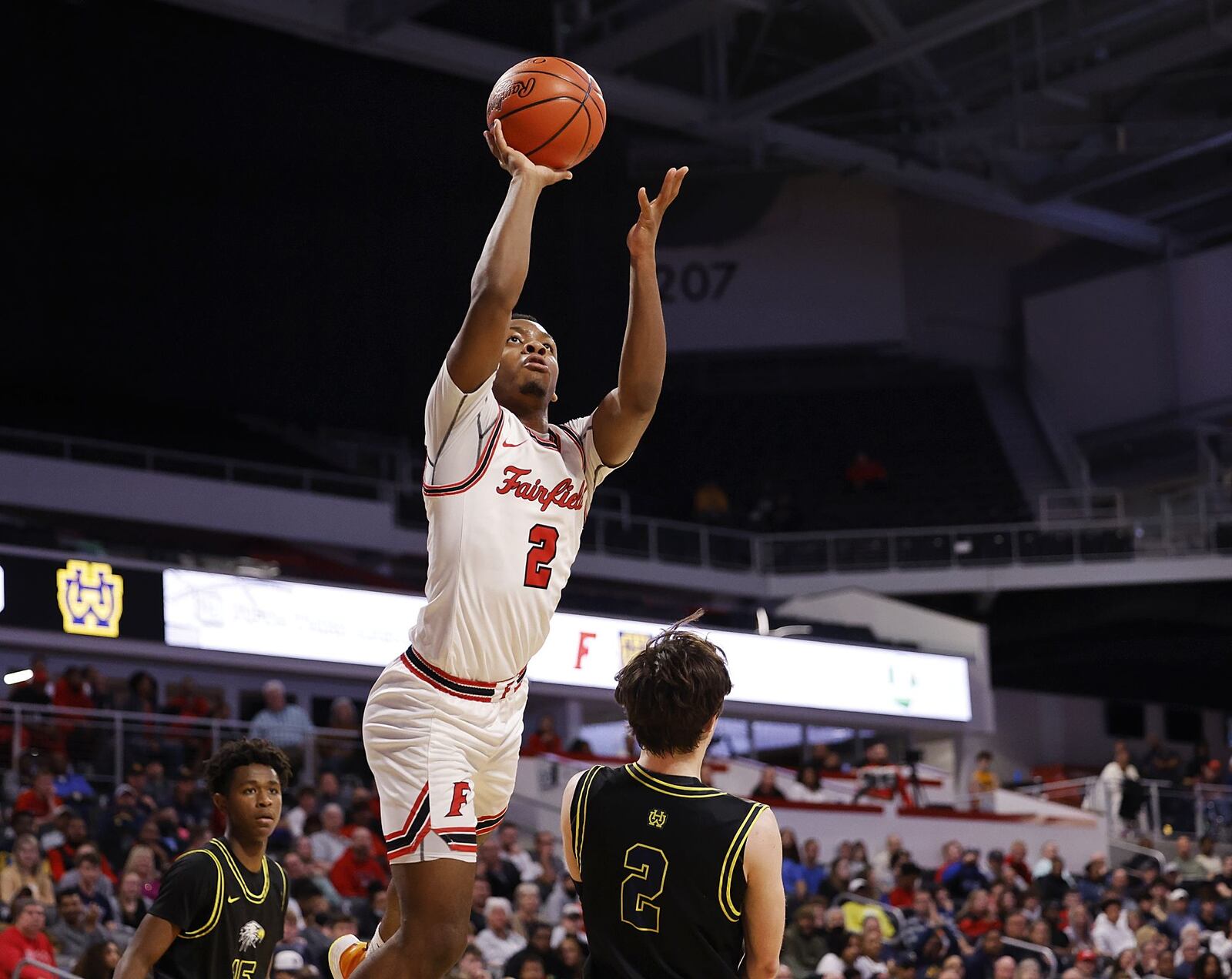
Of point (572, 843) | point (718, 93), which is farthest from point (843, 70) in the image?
point (572, 843)

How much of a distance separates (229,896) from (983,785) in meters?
21.0

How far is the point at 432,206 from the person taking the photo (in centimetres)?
2317

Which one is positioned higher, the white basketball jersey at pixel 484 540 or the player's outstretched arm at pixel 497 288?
the player's outstretched arm at pixel 497 288

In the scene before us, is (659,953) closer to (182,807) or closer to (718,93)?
(182,807)

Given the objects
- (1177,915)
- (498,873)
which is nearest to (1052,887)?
(1177,915)

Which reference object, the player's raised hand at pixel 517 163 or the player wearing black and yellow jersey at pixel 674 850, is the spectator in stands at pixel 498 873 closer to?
the player's raised hand at pixel 517 163

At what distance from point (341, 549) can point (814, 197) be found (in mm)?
13392

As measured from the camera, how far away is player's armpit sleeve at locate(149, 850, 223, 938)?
558cm

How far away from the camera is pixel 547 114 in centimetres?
514

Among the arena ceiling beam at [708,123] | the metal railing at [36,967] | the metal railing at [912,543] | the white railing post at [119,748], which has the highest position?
the arena ceiling beam at [708,123]

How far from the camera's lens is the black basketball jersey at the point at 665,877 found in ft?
13.1

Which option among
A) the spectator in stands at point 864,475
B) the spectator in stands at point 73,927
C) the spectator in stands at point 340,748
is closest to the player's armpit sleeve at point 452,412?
the spectator in stands at point 73,927

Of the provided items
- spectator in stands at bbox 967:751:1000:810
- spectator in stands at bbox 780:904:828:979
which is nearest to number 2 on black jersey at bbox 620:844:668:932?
spectator in stands at bbox 780:904:828:979

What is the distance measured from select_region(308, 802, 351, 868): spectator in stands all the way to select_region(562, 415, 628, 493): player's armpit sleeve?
9.69 meters
